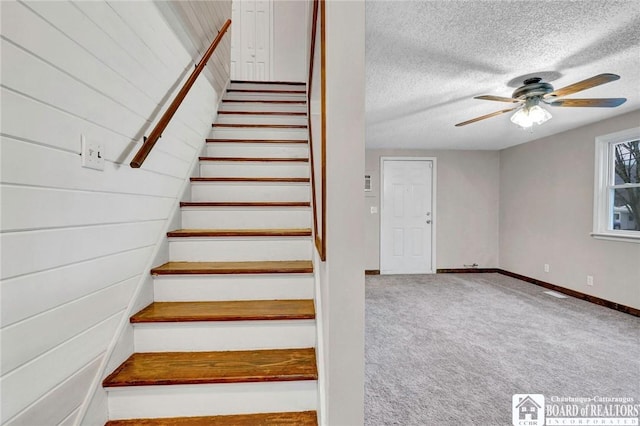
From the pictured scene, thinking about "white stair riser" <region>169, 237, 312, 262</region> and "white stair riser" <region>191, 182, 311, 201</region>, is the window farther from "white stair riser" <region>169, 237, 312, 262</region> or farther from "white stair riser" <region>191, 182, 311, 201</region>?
"white stair riser" <region>169, 237, 312, 262</region>

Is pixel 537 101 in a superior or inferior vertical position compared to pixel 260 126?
superior

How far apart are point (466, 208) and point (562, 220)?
1574mm

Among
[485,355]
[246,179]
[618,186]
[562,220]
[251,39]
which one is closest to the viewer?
[246,179]

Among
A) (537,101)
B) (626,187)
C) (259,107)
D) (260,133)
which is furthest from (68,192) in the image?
(626,187)

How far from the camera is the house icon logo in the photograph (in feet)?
6.18

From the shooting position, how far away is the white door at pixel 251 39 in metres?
4.74

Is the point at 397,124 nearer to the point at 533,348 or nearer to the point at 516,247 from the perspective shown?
the point at 533,348

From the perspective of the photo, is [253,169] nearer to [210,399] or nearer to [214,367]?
[214,367]

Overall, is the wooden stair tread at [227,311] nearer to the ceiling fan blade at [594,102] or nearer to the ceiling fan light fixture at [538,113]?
the ceiling fan light fixture at [538,113]

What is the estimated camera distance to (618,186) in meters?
3.90

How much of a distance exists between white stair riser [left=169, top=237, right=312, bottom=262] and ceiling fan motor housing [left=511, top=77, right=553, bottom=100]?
215 cm

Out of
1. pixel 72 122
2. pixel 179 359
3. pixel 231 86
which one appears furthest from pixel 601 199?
pixel 72 122

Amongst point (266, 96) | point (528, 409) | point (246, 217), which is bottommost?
point (528, 409)

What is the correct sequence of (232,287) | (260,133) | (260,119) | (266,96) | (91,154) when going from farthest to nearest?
(266,96) < (260,119) < (260,133) < (232,287) < (91,154)
